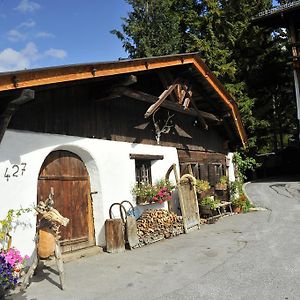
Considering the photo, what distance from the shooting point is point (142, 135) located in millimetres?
9609

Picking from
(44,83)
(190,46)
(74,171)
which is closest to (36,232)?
(74,171)

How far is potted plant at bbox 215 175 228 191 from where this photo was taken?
1298 cm

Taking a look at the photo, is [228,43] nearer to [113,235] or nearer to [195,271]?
[113,235]

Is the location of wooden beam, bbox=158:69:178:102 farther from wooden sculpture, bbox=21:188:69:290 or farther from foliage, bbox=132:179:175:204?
wooden sculpture, bbox=21:188:69:290

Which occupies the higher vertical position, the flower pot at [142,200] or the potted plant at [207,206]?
the flower pot at [142,200]

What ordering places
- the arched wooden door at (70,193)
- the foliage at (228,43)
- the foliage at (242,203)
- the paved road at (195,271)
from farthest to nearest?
the foliage at (228,43) → the foliage at (242,203) → the arched wooden door at (70,193) → the paved road at (195,271)

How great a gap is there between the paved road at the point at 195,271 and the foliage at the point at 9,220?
87 centimetres

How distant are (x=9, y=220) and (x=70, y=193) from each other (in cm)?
182

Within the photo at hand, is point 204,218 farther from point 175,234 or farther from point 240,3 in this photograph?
point 240,3

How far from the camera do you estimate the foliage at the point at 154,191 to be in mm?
8828

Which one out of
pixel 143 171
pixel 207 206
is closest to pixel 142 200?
pixel 143 171

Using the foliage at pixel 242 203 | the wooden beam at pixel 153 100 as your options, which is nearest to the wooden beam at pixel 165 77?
the wooden beam at pixel 153 100

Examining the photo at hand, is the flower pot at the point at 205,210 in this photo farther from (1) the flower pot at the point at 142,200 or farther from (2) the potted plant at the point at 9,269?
(2) the potted plant at the point at 9,269

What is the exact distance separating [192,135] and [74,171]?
553 cm
